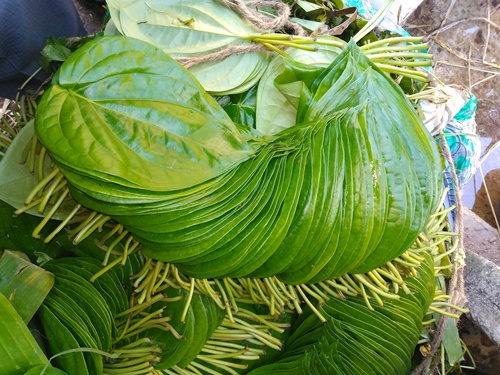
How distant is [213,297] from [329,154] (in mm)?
341

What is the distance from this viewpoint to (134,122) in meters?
0.73

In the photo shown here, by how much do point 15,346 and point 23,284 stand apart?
0.44 ft

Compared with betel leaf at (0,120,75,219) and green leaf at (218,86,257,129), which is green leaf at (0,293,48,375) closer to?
betel leaf at (0,120,75,219)

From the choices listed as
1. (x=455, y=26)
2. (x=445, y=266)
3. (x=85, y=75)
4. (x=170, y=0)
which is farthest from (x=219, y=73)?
(x=455, y=26)

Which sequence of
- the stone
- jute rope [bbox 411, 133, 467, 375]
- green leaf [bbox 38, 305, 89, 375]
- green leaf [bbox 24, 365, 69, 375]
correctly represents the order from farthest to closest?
the stone < jute rope [bbox 411, 133, 467, 375] < green leaf [bbox 38, 305, 89, 375] < green leaf [bbox 24, 365, 69, 375]

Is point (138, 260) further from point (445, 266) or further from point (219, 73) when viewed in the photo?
point (445, 266)

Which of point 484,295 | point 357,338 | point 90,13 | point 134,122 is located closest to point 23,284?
point 134,122

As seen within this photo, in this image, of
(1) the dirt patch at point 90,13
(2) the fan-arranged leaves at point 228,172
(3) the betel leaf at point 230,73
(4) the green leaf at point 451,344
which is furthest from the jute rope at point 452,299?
(1) the dirt patch at point 90,13

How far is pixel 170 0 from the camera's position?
3.07 ft

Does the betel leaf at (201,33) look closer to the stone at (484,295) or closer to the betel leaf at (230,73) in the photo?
the betel leaf at (230,73)

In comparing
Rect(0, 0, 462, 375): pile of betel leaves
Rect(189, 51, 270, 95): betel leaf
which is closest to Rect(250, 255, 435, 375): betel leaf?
Rect(0, 0, 462, 375): pile of betel leaves

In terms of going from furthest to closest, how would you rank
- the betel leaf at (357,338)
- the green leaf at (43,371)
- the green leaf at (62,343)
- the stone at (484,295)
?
the stone at (484,295), the betel leaf at (357,338), the green leaf at (62,343), the green leaf at (43,371)

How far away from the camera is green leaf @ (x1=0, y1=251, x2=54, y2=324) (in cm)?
75

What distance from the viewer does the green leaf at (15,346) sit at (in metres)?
0.64
